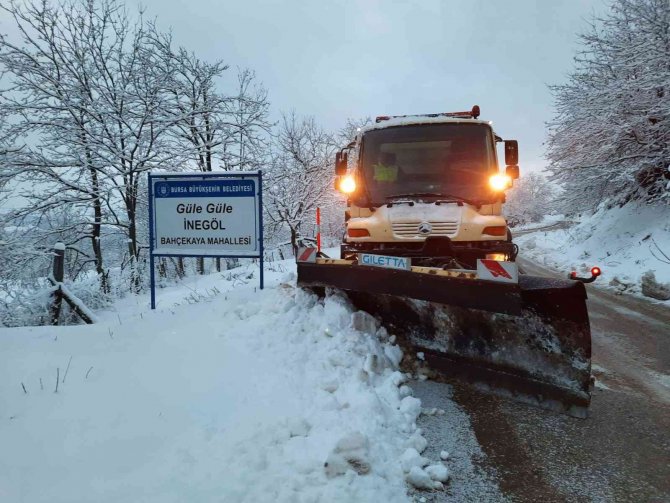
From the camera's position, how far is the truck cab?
5.10m

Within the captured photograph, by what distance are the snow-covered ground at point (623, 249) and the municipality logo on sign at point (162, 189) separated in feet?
31.6

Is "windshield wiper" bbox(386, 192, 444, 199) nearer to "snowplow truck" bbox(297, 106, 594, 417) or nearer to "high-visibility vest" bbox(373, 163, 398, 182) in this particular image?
"snowplow truck" bbox(297, 106, 594, 417)

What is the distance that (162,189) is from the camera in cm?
625

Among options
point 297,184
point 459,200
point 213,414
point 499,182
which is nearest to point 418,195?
point 459,200

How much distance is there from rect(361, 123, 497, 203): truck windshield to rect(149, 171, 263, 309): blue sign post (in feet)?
6.17

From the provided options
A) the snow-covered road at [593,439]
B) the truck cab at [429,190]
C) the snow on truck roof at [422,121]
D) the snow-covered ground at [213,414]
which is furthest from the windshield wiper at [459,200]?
the snow-covered road at [593,439]

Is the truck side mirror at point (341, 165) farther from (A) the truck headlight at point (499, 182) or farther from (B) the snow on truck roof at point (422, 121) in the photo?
(A) the truck headlight at point (499, 182)

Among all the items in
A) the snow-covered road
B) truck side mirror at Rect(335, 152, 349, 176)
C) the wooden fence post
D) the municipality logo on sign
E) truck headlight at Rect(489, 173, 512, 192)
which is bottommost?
the snow-covered road

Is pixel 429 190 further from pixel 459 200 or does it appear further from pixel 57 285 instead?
pixel 57 285

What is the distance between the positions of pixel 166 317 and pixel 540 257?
16.6 meters

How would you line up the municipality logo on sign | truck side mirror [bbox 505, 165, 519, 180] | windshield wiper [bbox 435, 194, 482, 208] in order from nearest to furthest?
1. windshield wiper [bbox 435, 194, 482, 208]
2. truck side mirror [bbox 505, 165, 519, 180]
3. the municipality logo on sign

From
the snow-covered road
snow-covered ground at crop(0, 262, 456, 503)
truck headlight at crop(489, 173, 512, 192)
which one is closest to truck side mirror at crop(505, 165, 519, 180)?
truck headlight at crop(489, 173, 512, 192)

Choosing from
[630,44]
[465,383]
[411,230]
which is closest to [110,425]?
[465,383]

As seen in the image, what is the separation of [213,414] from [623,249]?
48.5 feet
